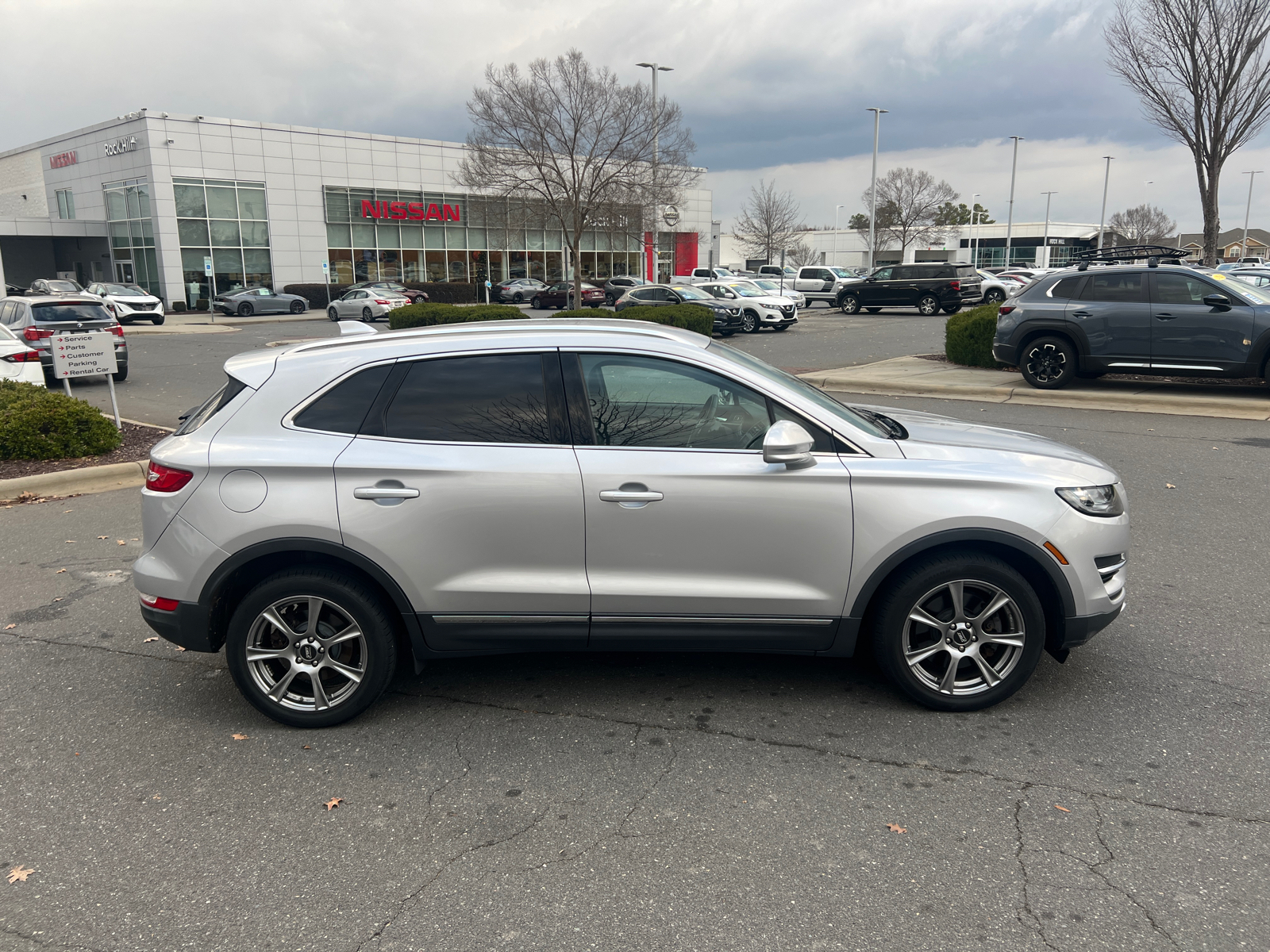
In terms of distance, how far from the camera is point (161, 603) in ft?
13.3

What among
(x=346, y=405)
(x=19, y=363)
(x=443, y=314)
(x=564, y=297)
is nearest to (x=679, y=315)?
(x=443, y=314)

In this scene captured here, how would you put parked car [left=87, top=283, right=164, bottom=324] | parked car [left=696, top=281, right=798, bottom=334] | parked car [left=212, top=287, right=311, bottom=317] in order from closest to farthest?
parked car [left=696, top=281, right=798, bottom=334] → parked car [left=87, top=283, right=164, bottom=324] → parked car [left=212, top=287, right=311, bottom=317]

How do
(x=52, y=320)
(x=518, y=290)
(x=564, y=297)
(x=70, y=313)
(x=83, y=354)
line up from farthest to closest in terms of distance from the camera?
(x=518, y=290) < (x=564, y=297) < (x=70, y=313) < (x=52, y=320) < (x=83, y=354)

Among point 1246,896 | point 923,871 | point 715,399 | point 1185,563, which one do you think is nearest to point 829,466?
point 715,399

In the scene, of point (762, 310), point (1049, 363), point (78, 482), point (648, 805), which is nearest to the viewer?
point (648, 805)

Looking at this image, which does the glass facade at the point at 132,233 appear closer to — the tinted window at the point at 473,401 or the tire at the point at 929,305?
the tire at the point at 929,305

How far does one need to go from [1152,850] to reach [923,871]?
31.4 inches

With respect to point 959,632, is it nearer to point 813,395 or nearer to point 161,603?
point 813,395

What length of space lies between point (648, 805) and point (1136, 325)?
1211 cm

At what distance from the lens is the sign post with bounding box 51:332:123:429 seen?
409 inches

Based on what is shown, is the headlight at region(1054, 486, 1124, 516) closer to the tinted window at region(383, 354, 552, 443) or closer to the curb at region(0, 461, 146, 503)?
the tinted window at region(383, 354, 552, 443)

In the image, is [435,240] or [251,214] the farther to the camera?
[435,240]

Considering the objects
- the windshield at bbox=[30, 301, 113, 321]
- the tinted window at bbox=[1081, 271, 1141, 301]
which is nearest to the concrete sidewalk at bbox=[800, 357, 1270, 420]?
the tinted window at bbox=[1081, 271, 1141, 301]

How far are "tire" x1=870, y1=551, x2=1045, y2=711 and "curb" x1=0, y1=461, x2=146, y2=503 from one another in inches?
295
